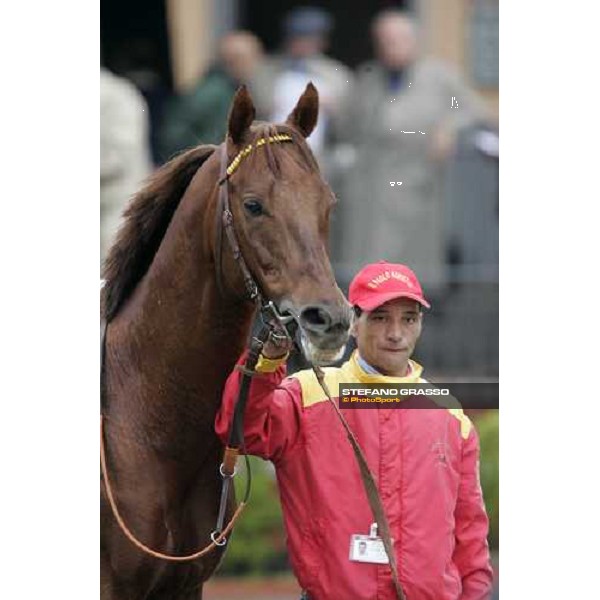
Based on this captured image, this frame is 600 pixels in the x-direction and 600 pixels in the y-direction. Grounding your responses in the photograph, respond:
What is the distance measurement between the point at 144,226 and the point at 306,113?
0.48 metres

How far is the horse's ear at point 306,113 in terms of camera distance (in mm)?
4266

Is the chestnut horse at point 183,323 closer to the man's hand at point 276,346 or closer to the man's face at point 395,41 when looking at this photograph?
the man's hand at point 276,346

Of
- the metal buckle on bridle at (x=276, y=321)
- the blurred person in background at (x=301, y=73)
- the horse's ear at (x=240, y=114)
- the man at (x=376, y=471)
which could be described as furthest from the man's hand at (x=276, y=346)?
the blurred person in background at (x=301, y=73)

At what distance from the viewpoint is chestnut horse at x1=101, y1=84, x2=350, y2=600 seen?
13.7 feet

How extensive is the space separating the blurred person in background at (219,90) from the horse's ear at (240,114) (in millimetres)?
313

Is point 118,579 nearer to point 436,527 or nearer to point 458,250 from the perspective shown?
point 436,527

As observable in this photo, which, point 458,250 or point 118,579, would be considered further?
point 458,250

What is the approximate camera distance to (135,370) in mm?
4383

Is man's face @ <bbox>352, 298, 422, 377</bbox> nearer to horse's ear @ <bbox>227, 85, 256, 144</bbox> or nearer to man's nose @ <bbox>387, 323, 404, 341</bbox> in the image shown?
man's nose @ <bbox>387, 323, 404, 341</bbox>

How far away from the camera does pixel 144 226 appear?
4.44m

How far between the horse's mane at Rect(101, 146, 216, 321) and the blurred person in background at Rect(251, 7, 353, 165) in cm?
26
